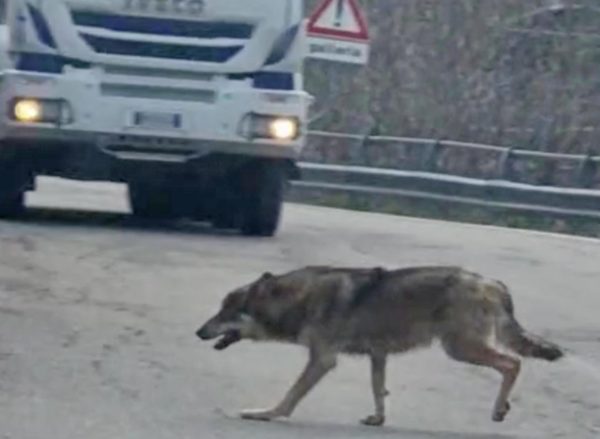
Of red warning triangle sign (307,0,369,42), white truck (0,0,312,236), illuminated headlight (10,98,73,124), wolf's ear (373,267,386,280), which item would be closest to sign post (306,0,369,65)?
red warning triangle sign (307,0,369,42)

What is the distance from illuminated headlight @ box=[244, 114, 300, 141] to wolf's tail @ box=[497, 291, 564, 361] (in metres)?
8.47

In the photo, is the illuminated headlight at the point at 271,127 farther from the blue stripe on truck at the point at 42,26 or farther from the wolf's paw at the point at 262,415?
the wolf's paw at the point at 262,415

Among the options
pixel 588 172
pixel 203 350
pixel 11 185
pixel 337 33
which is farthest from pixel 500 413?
pixel 588 172

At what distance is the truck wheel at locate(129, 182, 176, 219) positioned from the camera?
68.8 ft

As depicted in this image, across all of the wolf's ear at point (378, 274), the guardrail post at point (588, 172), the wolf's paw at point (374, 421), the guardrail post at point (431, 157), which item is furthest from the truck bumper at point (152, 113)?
the guardrail post at point (431, 157)

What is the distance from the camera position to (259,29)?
63.6 ft

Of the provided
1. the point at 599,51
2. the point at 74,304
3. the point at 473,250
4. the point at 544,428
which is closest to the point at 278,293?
the point at 544,428

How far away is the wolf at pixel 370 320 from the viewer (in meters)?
10.7

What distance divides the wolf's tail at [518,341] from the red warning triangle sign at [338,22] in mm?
14071

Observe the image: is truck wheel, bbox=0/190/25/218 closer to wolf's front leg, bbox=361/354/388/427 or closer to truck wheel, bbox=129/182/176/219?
truck wheel, bbox=129/182/176/219

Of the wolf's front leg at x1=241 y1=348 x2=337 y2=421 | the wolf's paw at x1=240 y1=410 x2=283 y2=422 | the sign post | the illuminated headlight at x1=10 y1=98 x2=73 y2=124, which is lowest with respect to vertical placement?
the wolf's paw at x1=240 y1=410 x2=283 y2=422

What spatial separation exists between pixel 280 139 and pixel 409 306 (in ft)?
28.6

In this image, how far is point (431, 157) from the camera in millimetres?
29609

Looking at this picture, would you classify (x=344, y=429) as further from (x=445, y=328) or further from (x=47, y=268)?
(x=47, y=268)
